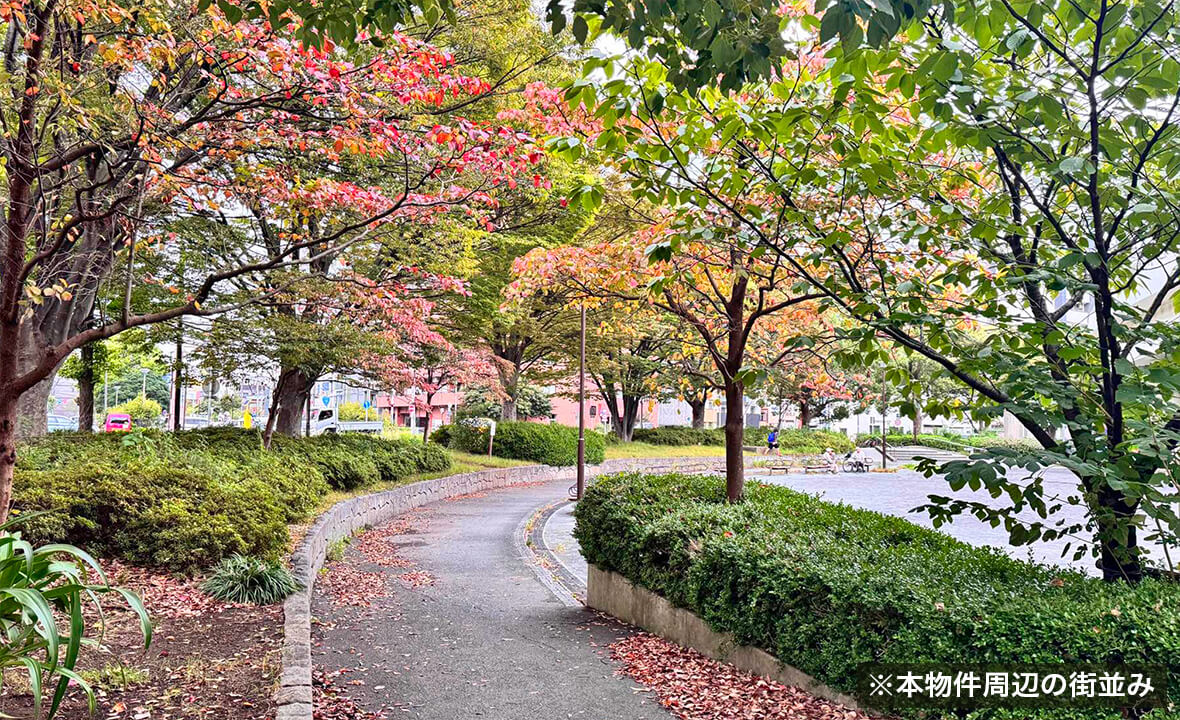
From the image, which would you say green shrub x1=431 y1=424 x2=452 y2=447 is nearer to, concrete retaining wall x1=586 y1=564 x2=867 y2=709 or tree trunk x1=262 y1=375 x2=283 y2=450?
tree trunk x1=262 y1=375 x2=283 y2=450

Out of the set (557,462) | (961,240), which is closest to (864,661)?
(961,240)

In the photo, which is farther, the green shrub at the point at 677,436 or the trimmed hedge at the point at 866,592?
the green shrub at the point at 677,436

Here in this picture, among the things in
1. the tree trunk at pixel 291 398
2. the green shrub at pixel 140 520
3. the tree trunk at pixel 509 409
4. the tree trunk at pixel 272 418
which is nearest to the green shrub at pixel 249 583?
the green shrub at pixel 140 520

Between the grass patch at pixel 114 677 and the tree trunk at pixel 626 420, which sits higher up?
the tree trunk at pixel 626 420

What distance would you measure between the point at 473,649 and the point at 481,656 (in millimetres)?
238

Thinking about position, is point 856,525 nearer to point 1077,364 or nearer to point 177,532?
point 1077,364

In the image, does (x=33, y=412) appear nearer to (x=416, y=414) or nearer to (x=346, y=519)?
(x=346, y=519)

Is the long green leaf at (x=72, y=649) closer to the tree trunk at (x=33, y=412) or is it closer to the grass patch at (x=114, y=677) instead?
the grass patch at (x=114, y=677)

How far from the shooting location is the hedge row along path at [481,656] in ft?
16.6

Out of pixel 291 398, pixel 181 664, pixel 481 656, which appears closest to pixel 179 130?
pixel 181 664

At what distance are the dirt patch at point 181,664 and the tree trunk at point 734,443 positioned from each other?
460 centimetres

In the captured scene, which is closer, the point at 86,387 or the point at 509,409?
the point at 86,387

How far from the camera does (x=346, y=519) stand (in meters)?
12.5

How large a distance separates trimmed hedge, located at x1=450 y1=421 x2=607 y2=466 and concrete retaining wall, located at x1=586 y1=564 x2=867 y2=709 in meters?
17.6
